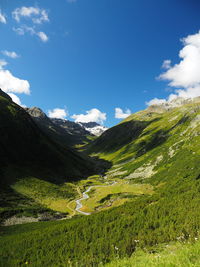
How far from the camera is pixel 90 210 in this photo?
64.4 meters

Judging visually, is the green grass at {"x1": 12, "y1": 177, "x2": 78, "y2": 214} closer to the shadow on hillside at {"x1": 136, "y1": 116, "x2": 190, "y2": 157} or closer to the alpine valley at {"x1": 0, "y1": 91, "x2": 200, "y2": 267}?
the alpine valley at {"x1": 0, "y1": 91, "x2": 200, "y2": 267}

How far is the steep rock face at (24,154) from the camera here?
98.9 metres

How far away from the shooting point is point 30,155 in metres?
121

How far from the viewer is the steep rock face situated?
98875mm

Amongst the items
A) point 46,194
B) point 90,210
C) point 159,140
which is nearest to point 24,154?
point 46,194

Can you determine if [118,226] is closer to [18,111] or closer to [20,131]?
[20,131]

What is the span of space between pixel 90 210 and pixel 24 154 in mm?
74019

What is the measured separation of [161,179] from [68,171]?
7551 cm

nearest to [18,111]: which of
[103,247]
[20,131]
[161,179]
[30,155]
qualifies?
[20,131]

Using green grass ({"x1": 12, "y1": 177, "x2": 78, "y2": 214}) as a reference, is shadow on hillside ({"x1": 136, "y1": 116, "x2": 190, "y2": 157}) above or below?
above

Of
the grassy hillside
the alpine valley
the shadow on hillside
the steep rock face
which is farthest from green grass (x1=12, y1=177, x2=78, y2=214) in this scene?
the shadow on hillside

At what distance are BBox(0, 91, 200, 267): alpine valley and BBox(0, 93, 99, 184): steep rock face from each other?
665mm

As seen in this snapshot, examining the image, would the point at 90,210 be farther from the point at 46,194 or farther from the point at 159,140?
the point at 159,140

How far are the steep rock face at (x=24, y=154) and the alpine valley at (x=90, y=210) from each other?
0.66 meters
